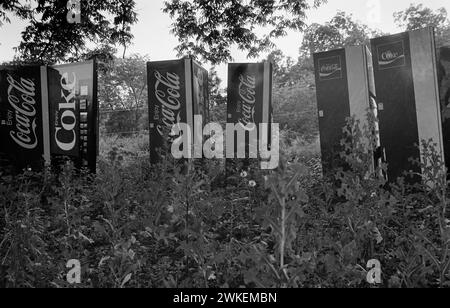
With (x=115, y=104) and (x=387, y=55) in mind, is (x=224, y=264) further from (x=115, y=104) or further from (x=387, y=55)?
(x=115, y=104)

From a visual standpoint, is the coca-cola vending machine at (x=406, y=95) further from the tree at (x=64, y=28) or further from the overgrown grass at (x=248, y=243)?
the tree at (x=64, y=28)

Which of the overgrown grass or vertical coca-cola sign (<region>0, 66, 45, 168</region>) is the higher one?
vertical coca-cola sign (<region>0, 66, 45, 168</region>)

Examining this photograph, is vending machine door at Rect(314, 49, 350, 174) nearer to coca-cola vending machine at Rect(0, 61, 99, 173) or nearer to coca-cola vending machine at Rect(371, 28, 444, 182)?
coca-cola vending machine at Rect(371, 28, 444, 182)

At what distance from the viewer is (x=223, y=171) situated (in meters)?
7.02

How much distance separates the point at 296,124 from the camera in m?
14.2

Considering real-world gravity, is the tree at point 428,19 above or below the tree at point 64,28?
above

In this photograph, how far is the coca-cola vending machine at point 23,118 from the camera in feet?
22.4

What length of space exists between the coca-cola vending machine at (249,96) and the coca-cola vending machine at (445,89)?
2915 mm

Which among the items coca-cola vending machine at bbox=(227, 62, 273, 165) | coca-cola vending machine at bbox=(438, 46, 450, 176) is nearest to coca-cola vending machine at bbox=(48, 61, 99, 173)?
coca-cola vending machine at bbox=(227, 62, 273, 165)

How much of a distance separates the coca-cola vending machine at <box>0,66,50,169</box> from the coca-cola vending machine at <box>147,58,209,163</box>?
191cm

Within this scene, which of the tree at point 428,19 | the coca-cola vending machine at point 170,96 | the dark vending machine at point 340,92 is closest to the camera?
the dark vending machine at point 340,92

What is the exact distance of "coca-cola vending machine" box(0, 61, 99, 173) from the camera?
21.8 feet

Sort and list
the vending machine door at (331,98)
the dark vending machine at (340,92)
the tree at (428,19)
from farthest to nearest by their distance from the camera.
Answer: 1. the tree at (428,19)
2. the vending machine door at (331,98)
3. the dark vending machine at (340,92)

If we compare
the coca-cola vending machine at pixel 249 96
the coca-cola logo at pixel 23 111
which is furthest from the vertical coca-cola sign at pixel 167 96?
the coca-cola logo at pixel 23 111
